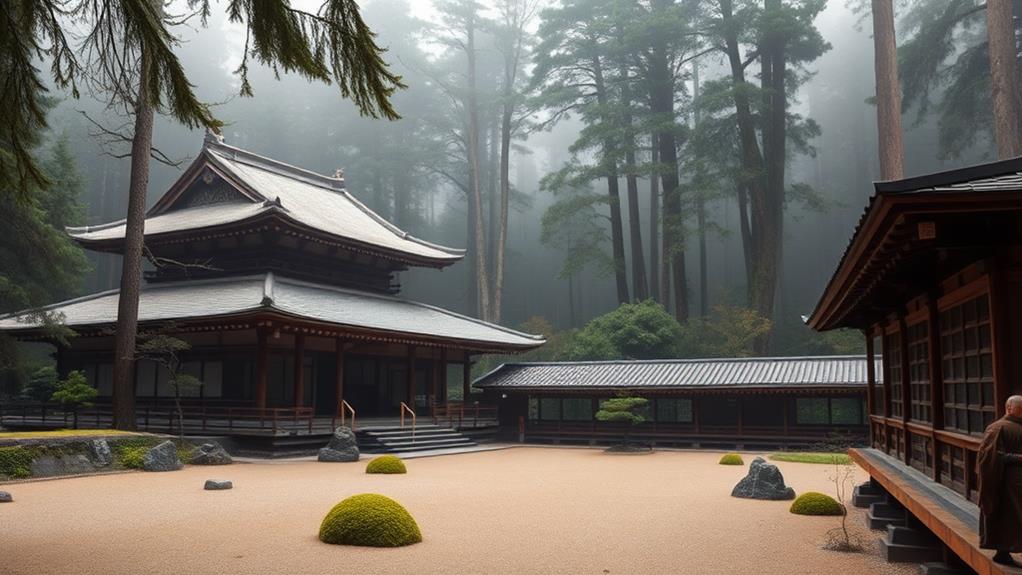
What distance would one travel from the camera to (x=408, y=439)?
2325cm

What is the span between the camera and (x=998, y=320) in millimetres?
5961

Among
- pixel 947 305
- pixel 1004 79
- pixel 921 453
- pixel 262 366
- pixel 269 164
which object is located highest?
pixel 1004 79

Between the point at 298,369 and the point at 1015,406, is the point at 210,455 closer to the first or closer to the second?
the point at 298,369

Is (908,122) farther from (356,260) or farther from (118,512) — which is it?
(118,512)

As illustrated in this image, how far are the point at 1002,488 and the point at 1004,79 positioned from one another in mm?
22441

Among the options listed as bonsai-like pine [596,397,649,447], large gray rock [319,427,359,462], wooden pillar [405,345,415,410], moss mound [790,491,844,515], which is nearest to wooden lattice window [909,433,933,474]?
moss mound [790,491,844,515]

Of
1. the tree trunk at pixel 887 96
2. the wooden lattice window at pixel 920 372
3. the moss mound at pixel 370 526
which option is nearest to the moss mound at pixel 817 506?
the wooden lattice window at pixel 920 372

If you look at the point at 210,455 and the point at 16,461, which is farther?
the point at 210,455

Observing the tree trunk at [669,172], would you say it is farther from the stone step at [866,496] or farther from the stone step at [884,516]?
the stone step at [884,516]

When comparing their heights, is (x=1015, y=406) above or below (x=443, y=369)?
below

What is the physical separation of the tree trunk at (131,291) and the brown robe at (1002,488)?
63.5ft

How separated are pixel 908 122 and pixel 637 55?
1836 cm

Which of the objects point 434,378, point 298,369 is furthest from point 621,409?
point 298,369

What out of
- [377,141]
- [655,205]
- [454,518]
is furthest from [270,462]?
[377,141]
